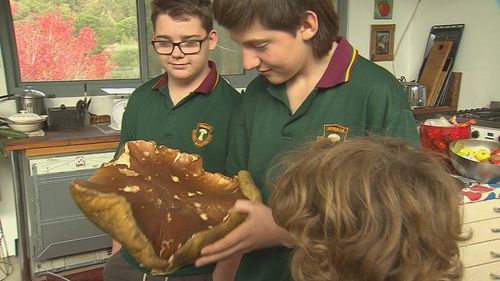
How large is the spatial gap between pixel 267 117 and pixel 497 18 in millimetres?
3039

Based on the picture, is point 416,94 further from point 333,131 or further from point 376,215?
point 376,215

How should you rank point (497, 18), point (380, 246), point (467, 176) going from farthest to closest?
point (497, 18) < point (467, 176) < point (380, 246)

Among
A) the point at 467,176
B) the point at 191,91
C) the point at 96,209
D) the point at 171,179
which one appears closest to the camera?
the point at 96,209

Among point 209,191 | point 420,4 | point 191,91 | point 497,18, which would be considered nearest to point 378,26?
point 420,4

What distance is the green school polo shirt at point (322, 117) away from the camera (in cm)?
90

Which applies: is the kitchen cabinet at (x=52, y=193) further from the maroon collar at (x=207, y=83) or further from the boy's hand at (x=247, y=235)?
the boy's hand at (x=247, y=235)

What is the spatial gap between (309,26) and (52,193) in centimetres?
220

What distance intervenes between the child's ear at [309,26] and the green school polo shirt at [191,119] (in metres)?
0.46

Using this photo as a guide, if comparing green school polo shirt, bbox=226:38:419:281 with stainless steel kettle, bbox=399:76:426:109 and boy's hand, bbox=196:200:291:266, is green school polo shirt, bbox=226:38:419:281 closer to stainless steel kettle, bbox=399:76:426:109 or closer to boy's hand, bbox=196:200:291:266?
boy's hand, bbox=196:200:291:266

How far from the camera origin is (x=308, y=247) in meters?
0.68

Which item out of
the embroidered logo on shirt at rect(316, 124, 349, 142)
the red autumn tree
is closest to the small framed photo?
the red autumn tree

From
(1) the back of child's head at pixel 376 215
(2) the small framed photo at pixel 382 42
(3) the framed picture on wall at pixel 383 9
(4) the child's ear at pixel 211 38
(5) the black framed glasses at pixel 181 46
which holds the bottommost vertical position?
(1) the back of child's head at pixel 376 215

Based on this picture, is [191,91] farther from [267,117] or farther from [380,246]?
[380,246]

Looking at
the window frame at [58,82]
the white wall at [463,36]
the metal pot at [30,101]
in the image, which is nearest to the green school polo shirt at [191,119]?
the metal pot at [30,101]
